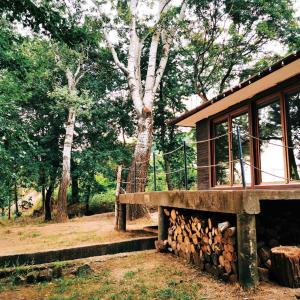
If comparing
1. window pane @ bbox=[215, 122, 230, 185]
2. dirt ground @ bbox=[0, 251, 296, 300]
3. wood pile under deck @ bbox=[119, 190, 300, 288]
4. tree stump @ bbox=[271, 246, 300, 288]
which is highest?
window pane @ bbox=[215, 122, 230, 185]

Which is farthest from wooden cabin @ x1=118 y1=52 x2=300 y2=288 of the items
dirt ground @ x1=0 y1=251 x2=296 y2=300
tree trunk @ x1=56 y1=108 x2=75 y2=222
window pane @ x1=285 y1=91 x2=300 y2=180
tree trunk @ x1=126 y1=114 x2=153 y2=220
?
tree trunk @ x1=56 y1=108 x2=75 y2=222

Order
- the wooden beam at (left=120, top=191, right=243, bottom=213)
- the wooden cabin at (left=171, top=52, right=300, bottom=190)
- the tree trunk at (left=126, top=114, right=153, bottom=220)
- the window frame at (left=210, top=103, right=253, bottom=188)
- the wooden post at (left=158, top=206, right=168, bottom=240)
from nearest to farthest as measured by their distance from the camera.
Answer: the wooden beam at (left=120, top=191, right=243, bottom=213) < the wooden cabin at (left=171, top=52, right=300, bottom=190) < the wooden post at (left=158, top=206, right=168, bottom=240) < the window frame at (left=210, top=103, right=253, bottom=188) < the tree trunk at (left=126, top=114, right=153, bottom=220)

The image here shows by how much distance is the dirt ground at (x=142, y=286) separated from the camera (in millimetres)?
3975

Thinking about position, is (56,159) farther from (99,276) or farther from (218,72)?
(99,276)

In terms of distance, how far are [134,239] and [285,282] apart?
161 inches

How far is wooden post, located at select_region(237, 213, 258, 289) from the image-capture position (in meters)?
3.97

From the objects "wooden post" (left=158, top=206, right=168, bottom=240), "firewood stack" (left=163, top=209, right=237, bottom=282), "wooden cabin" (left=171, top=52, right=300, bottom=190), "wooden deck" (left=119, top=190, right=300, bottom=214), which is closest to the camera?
"wooden deck" (left=119, top=190, right=300, bottom=214)

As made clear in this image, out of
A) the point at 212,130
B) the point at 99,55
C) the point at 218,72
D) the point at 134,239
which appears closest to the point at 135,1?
the point at 99,55

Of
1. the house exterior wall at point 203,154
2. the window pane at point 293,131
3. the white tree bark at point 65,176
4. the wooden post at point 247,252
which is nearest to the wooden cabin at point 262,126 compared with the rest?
the window pane at point 293,131

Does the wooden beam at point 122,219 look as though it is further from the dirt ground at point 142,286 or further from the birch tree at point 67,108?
the birch tree at point 67,108

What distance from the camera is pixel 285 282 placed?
402 centimetres

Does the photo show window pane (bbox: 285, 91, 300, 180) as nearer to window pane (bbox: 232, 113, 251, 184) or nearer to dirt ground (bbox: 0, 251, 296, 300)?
window pane (bbox: 232, 113, 251, 184)

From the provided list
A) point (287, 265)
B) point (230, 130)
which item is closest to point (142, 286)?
point (287, 265)

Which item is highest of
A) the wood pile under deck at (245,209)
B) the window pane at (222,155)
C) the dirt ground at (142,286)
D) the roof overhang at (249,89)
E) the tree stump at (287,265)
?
the roof overhang at (249,89)
